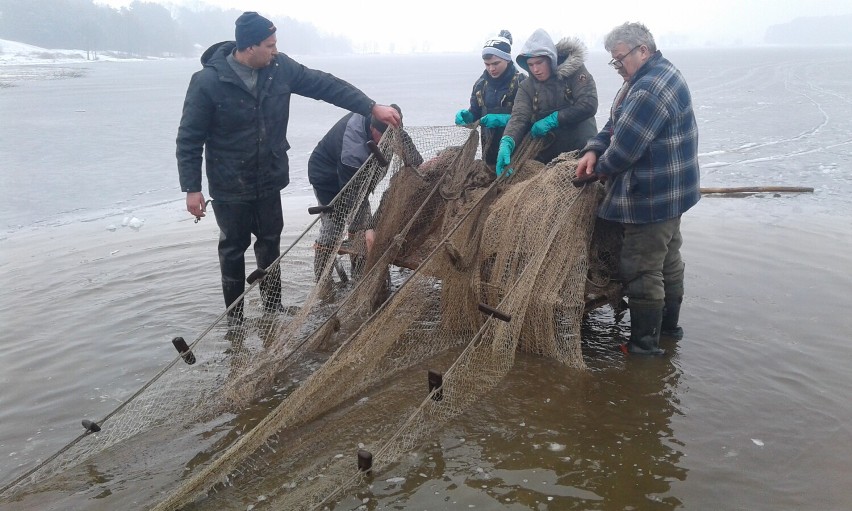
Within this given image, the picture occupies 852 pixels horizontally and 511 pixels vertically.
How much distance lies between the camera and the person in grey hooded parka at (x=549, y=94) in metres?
5.00

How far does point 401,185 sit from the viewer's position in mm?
4926

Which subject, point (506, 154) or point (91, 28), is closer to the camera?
point (506, 154)

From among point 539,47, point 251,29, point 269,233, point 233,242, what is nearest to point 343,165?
point 269,233

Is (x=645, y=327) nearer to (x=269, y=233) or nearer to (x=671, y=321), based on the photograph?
(x=671, y=321)

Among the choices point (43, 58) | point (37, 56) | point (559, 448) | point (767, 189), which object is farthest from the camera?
point (37, 56)

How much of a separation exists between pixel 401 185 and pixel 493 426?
205 cm

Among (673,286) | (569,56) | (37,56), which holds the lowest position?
(673,286)

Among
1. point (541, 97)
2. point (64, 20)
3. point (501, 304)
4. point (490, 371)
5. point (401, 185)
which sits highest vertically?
point (64, 20)

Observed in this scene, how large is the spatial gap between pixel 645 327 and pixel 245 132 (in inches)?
128

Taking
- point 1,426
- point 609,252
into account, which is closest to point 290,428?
point 1,426

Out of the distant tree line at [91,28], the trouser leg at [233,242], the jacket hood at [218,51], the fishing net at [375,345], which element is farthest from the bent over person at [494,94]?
the distant tree line at [91,28]

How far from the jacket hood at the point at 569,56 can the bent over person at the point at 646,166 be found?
705mm

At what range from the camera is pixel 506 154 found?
500cm

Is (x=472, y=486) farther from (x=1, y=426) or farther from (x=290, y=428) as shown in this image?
(x=1, y=426)
